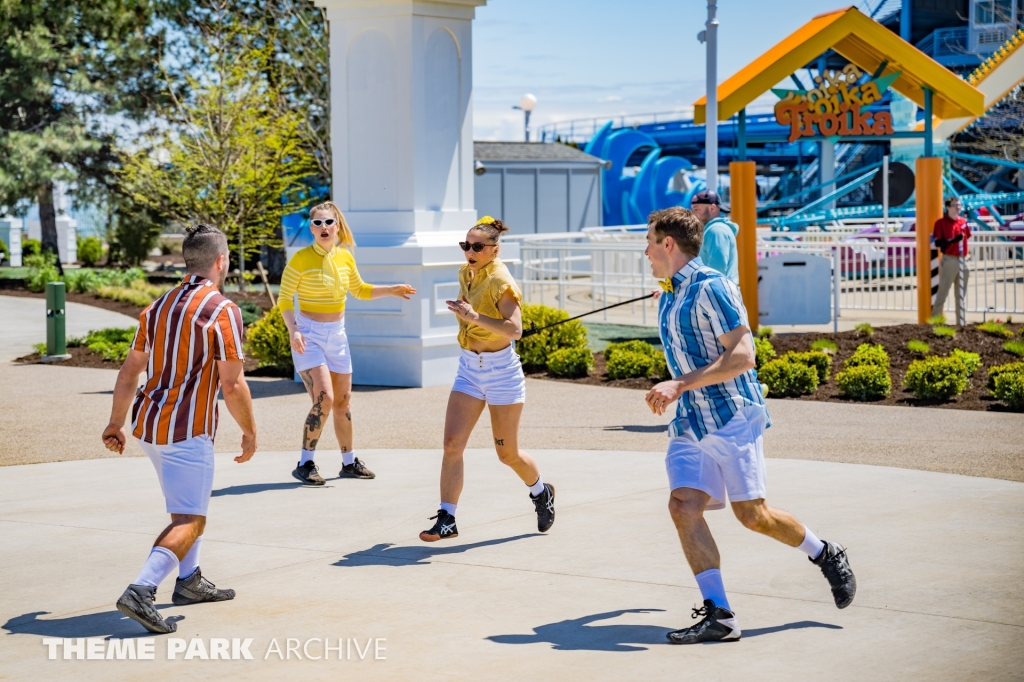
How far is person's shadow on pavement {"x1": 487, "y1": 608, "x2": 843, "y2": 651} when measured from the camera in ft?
16.0

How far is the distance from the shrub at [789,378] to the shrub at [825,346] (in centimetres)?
137

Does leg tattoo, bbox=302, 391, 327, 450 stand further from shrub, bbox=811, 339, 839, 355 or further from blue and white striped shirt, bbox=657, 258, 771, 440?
shrub, bbox=811, 339, 839, 355

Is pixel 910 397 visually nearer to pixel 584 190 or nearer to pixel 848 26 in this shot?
A: pixel 848 26

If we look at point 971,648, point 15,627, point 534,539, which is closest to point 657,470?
point 534,539

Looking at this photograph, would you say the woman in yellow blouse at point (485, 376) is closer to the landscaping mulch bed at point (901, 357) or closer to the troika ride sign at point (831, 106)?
the landscaping mulch bed at point (901, 357)

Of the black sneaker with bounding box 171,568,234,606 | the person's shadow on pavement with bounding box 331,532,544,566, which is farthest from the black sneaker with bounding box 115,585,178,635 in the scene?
the person's shadow on pavement with bounding box 331,532,544,566

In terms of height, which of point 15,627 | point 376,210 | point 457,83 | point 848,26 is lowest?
point 15,627

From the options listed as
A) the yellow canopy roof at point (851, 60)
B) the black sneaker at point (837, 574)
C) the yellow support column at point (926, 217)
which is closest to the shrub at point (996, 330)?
the yellow support column at point (926, 217)

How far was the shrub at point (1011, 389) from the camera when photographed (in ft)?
36.9

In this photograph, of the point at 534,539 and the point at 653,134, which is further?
the point at 653,134

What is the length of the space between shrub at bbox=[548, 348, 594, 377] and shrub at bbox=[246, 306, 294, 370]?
298cm

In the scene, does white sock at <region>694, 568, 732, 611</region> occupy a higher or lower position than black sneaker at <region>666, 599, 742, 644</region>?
higher

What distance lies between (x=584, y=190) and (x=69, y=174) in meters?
14.1

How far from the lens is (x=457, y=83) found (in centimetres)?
1395
